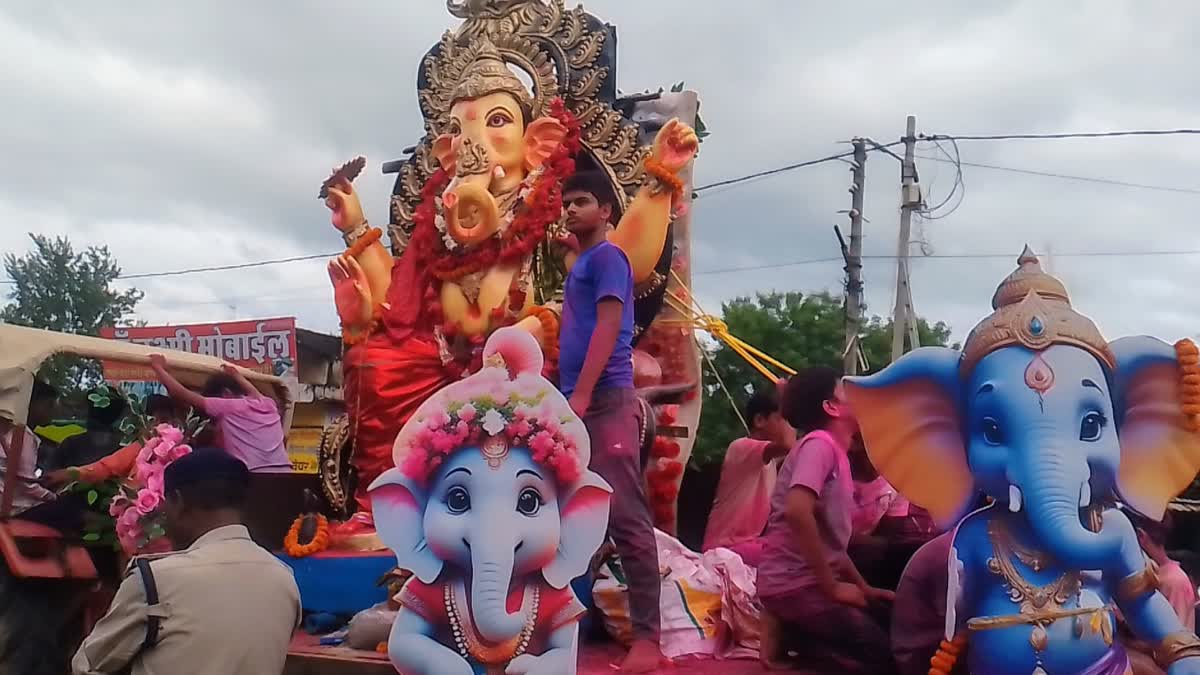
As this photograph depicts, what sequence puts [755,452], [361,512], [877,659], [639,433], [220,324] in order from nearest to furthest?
[877,659] → [639,433] → [361,512] → [755,452] → [220,324]

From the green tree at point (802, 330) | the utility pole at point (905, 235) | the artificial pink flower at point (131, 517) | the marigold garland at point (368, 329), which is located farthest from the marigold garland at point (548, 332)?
the green tree at point (802, 330)

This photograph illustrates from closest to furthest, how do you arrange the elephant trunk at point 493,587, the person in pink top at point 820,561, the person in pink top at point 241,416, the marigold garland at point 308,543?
the elephant trunk at point 493,587
the person in pink top at point 820,561
the marigold garland at point 308,543
the person in pink top at point 241,416

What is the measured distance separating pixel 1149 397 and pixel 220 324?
1928 centimetres

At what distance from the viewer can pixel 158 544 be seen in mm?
4480

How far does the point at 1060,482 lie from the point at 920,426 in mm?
493

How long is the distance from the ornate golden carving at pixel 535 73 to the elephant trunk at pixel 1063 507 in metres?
2.47

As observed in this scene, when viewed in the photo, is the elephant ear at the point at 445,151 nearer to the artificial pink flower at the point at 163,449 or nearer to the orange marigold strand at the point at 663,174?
the orange marigold strand at the point at 663,174

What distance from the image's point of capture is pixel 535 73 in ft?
17.2

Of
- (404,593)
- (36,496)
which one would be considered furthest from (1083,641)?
(36,496)

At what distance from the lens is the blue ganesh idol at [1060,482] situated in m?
2.91

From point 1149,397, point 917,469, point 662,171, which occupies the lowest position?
point 917,469

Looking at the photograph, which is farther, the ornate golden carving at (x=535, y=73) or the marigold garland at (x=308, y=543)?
the ornate golden carving at (x=535, y=73)

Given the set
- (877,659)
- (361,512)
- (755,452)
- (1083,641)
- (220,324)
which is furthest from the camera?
(220,324)

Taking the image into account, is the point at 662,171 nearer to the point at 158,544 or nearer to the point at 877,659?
the point at 877,659
